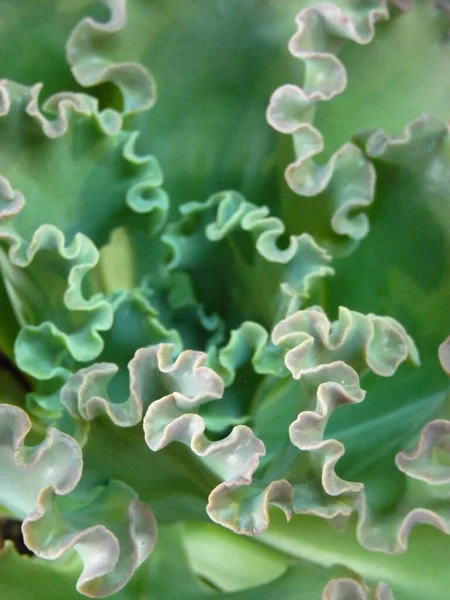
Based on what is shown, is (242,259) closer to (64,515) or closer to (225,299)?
(225,299)

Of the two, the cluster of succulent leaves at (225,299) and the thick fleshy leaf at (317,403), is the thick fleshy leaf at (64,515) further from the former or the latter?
the thick fleshy leaf at (317,403)

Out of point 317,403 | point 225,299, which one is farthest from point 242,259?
point 317,403

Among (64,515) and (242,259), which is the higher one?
(242,259)

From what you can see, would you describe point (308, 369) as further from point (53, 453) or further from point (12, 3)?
point (12, 3)

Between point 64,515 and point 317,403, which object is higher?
point 317,403

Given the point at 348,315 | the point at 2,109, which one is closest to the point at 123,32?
the point at 2,109

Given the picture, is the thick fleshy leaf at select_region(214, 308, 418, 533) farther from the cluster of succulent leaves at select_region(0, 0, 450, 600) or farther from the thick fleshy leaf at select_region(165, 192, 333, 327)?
the thick fleshy leaf at select_region(165, 192, 333, 327)

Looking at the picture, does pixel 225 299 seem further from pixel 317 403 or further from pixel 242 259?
pixel 317 403

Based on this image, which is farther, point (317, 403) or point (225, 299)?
point (225, 299)

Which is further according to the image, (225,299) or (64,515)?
(225,299)
